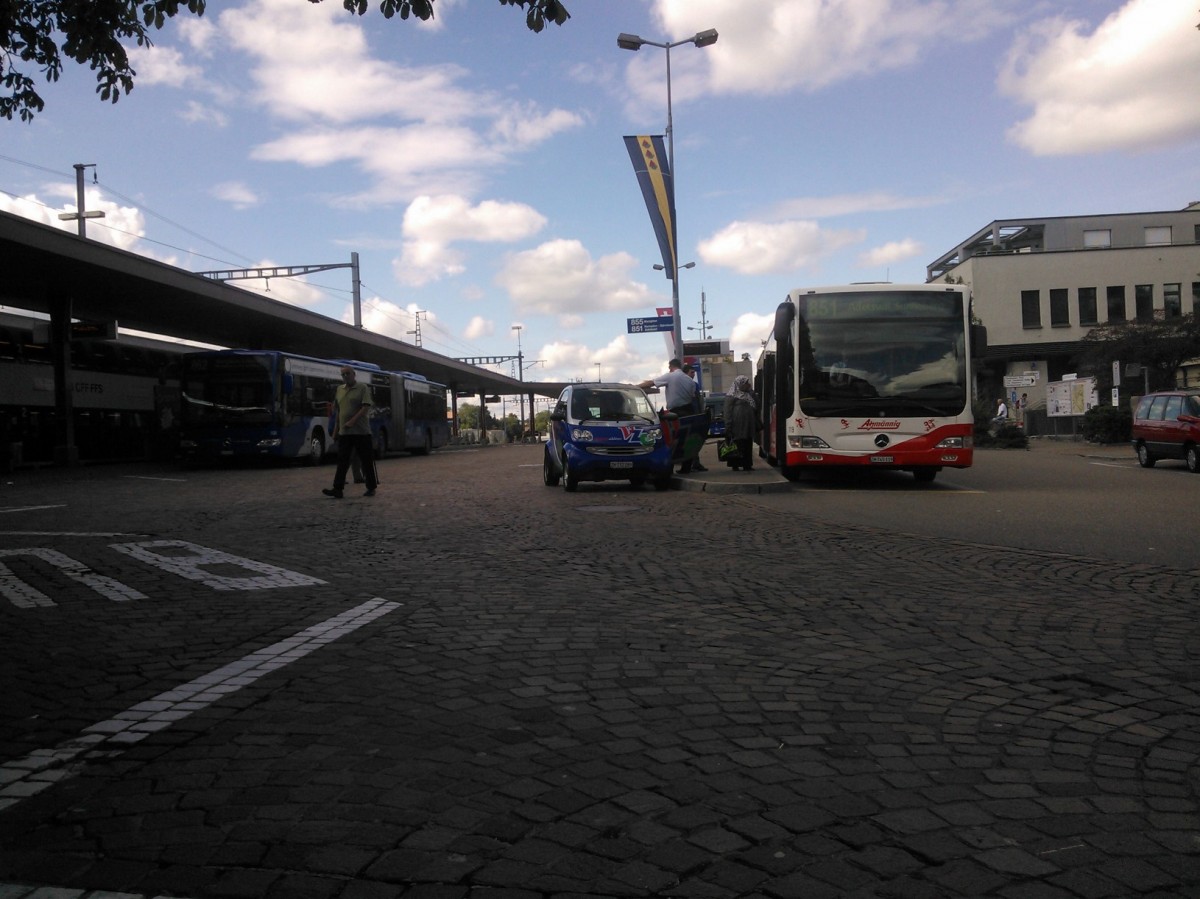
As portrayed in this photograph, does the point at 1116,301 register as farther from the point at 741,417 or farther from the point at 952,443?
the point at 952,443

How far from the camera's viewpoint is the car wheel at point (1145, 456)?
72.5 ft

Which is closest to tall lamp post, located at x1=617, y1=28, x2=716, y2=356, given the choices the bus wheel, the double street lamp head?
the double street lamp head

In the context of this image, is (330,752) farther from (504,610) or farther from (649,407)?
(649,407)

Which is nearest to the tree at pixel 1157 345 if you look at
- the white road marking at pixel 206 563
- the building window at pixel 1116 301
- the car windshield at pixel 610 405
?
the building window at pixel 1116 301

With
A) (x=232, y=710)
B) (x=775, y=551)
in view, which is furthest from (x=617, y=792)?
(x=775, y=551)

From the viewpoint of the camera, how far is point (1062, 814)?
301cm

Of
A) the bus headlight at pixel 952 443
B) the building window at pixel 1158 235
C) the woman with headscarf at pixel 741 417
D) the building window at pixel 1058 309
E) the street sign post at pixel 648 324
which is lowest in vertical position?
the bus headlight at pixel 952 443

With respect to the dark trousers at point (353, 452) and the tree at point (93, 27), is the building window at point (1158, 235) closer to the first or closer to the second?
the dark trousers at point (353, 452)

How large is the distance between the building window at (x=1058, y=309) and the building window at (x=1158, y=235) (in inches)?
596

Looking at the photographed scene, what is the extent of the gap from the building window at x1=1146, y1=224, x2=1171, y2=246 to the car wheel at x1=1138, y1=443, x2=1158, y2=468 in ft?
167

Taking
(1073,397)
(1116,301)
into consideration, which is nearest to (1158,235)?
(1116,301)

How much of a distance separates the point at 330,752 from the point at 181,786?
502 mm

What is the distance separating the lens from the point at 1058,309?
56.0 m

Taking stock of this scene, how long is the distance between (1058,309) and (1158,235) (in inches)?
647
